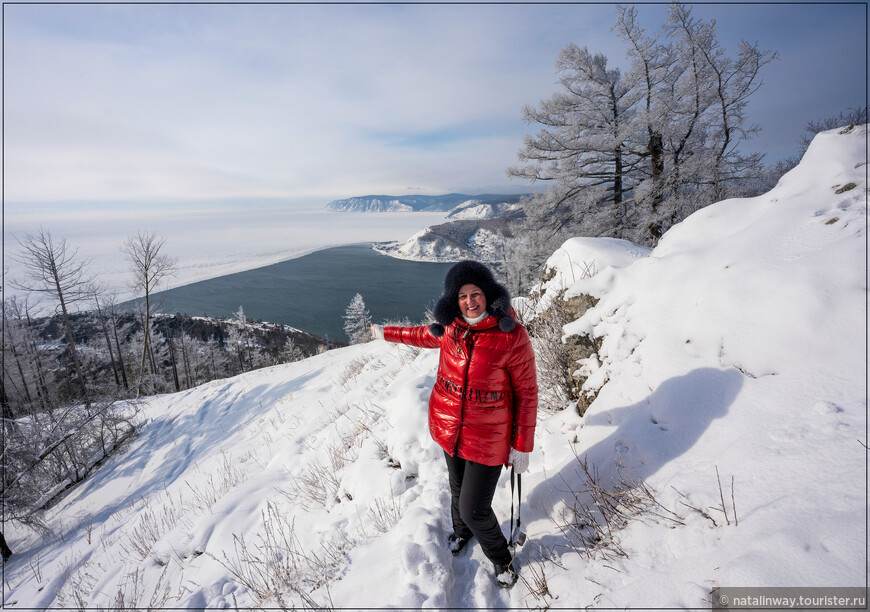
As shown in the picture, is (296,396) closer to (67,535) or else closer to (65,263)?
(67,535)

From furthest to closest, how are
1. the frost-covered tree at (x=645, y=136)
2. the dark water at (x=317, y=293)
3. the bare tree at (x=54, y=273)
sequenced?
the dark water at (x=317, y=293), the bare tree at (x=54, y=273), the frost-covered tree at (x=645, y=136)

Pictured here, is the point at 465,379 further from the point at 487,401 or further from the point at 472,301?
the point at 472,301

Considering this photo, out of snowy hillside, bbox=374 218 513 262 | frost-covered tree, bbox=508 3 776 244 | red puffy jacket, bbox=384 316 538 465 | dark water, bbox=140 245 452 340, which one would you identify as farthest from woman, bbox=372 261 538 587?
snowy hillside, bbox=374 218 513 262

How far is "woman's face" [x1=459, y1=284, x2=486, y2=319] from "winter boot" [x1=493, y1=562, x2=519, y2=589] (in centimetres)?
164

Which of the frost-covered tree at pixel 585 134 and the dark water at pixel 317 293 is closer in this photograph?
the frost-covered tree at pixel 585 134

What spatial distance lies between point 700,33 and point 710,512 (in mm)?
12774

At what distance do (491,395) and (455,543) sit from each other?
117cm

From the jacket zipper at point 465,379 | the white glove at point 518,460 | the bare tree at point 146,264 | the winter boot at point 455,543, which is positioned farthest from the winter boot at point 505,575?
the bare tree at point 146,264

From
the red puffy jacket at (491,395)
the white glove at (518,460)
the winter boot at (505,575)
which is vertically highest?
the red puffy jacket at (491,395)

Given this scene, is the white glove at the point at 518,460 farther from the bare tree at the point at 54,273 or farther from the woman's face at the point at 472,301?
the bare tree at the point at 54,273

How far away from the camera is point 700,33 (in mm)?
8883

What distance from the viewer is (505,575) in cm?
204

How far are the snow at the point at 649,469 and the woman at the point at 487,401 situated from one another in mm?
443

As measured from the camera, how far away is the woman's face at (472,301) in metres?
2.09
